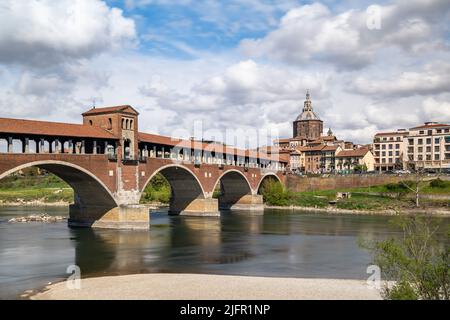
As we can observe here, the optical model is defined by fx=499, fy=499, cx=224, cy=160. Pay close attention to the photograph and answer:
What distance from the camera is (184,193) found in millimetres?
65312

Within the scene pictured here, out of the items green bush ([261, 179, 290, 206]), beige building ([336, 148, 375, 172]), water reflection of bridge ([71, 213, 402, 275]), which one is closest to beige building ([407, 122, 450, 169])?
beige building ([336, 148, 375, 172])

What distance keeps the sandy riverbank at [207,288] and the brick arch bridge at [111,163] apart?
17.0 m

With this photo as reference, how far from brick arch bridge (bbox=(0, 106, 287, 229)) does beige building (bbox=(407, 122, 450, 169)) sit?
4921 cm

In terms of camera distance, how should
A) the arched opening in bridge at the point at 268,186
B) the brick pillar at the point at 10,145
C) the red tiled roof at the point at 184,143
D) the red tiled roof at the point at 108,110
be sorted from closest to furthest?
1. the brick pillar at the point at 10,145
2. the red tiled roof at the point at 108,110
3. the red tiled roof at the point at 184,143
4. the arched opening in bridge at the point at 268,186

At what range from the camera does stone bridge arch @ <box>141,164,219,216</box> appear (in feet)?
204

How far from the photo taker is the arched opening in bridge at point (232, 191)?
260 feet

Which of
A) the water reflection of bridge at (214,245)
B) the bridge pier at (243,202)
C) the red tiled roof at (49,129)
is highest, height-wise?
the red tiled roof at (49,129)

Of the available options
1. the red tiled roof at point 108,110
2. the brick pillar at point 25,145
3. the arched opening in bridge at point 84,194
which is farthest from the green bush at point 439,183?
the brick pillar at point 25,145

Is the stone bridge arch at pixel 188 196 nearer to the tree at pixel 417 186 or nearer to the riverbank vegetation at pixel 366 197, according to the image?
the riverbank vegetation at pixel 366 197

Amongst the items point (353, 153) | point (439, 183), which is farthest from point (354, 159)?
point (439, 183)

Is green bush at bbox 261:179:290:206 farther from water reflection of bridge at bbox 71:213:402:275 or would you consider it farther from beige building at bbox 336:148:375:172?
beige building at bbox 336:148:375:172

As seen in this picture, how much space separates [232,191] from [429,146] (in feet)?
142
